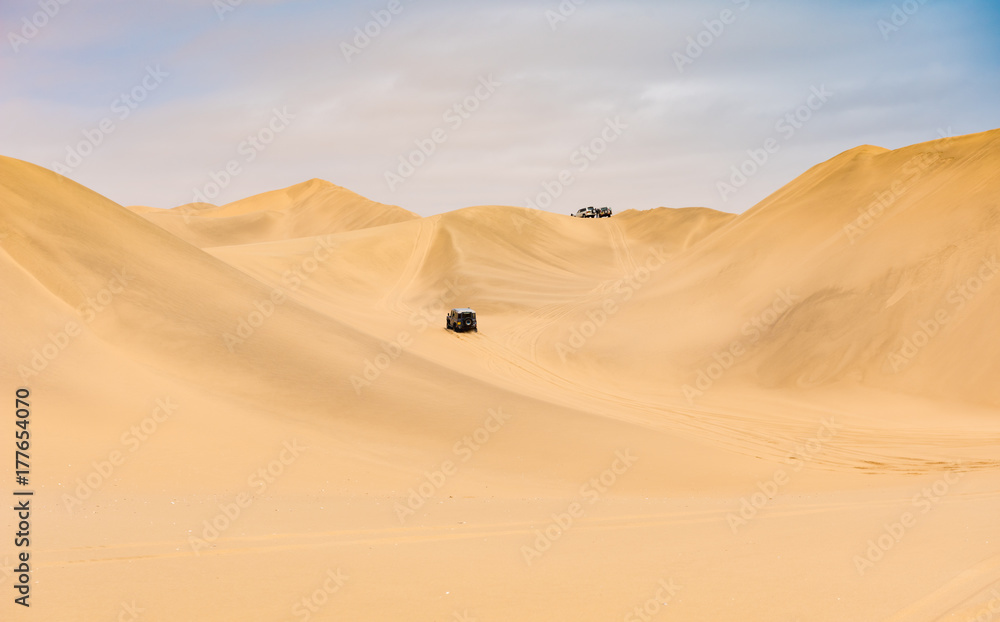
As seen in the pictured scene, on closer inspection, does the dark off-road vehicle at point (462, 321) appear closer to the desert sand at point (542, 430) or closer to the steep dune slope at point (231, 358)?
the desert sand at point (542, 430)

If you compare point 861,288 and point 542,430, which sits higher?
point 861,288

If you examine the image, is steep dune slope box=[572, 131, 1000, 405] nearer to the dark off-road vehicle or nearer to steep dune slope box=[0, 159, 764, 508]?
the dark off-road vehicle

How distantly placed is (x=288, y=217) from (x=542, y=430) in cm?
9551

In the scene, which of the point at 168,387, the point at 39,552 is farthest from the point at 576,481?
the point at 39,552

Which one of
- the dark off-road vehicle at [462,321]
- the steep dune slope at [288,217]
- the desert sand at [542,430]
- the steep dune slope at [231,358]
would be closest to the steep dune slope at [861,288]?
the desert sand at [542,430]

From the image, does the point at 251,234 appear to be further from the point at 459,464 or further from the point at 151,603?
the point at 151,603

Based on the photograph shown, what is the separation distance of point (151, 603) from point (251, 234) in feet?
301

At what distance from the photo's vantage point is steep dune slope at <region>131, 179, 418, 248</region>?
285ft

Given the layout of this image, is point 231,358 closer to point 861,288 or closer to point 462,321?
point 462,321

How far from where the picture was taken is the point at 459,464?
46.4ft

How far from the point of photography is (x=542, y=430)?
16.3 meters

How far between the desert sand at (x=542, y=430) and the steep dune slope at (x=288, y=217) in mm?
57330

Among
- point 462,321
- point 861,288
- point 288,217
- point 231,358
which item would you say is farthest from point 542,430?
point 288,217

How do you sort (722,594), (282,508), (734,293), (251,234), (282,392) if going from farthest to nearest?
(251,234), (734,293), (282,392), (282,508), (722,594)
